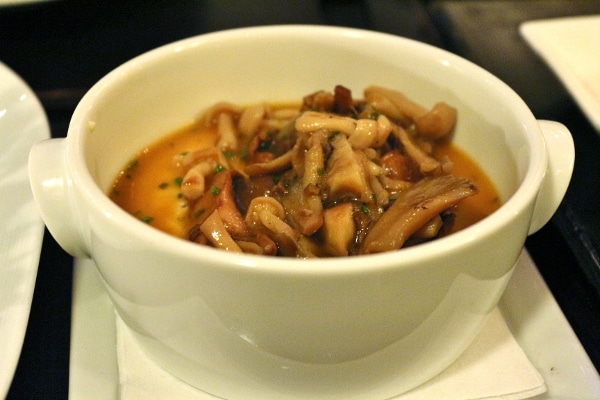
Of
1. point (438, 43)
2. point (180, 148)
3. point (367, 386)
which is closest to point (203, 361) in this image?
point (367, 386)

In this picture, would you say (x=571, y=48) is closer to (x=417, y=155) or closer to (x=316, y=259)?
(x=417, y=155)

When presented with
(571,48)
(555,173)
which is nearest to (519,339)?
(555,173)

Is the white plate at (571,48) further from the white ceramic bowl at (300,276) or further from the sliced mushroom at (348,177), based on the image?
the sliced mushroom at (348,177)

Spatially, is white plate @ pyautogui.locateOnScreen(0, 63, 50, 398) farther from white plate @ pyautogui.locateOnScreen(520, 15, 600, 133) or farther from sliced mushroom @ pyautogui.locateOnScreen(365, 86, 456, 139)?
white plate @ pyautogui.locateOnScreen(520, 15, 600, 133)

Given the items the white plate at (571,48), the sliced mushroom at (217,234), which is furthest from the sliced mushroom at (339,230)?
the white plate at (571,48)

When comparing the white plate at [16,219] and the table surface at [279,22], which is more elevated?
the white plate at [16,219]
